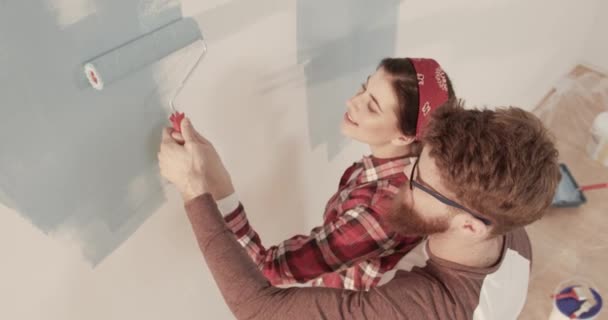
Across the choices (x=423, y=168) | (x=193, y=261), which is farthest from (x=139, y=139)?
(x=423, y=168)

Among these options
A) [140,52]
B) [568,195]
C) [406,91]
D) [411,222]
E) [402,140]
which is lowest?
[568,195]

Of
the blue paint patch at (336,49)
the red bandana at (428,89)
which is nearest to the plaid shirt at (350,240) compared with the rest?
the red bandana at (428,89)

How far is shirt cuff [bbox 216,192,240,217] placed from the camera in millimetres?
924

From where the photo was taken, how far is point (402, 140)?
1.02 metres

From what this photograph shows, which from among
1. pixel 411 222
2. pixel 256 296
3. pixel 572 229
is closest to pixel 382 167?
pixel 411 222

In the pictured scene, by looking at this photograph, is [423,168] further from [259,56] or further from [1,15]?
[1,15]

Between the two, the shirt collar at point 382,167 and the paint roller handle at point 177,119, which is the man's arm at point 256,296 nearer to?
the paint roller handle at point 177,119

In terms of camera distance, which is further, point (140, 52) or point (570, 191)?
point (570, 191)

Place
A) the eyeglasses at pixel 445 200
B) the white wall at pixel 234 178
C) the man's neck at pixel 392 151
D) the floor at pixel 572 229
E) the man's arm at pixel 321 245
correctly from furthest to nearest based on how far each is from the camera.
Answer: the floor at pixel 572 229 → the man's neck at pixel 392 151 → the man's arm at pixel 321 245 → the eyeglasses at pixel 445 200 → the white wall at pixel 234 178

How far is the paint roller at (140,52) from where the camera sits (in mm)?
626

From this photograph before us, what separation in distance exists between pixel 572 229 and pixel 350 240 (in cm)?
158

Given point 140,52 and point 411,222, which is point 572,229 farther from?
point 140,52

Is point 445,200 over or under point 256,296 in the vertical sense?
over

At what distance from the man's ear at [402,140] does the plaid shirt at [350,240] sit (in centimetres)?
4
